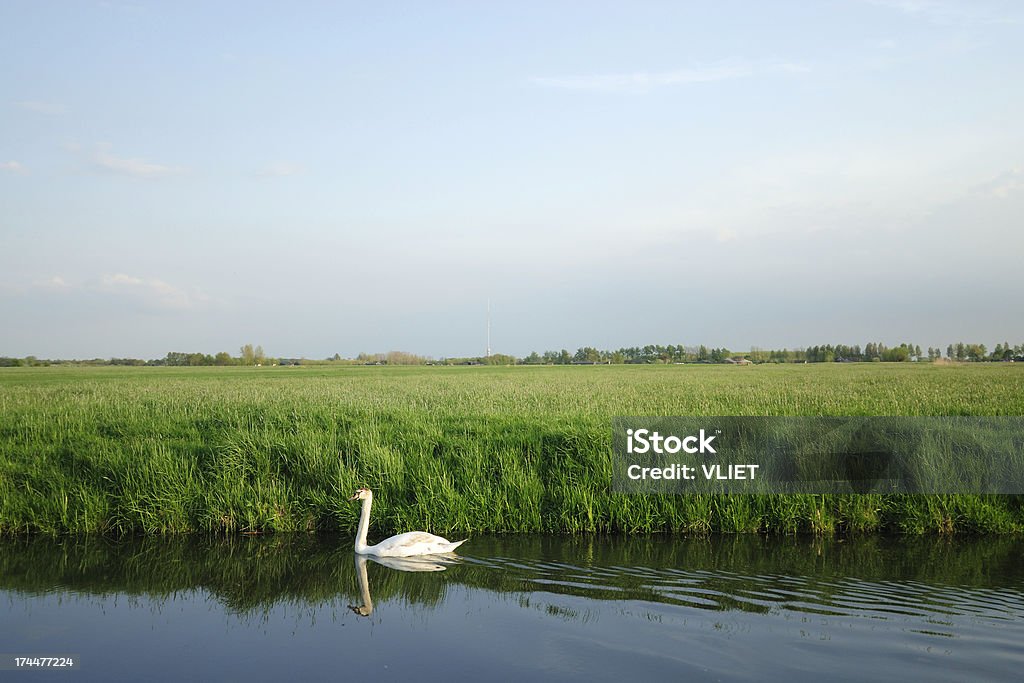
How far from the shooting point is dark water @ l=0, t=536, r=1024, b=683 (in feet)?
23.9

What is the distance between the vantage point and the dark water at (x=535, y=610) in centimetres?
729

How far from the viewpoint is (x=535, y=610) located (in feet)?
28.9

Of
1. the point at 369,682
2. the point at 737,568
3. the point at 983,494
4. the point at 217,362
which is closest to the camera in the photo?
the point at 369,682

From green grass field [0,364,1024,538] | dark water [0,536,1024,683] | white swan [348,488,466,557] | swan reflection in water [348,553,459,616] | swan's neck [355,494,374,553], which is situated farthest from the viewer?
green grass field [0,364,1024,538]

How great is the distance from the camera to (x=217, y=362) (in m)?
148

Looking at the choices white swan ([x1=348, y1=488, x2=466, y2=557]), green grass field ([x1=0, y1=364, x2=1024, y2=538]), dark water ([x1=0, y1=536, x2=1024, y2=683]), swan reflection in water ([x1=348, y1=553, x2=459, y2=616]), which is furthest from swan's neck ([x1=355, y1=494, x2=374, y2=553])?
green grass field ([x1=0, y1=364, x2=1024, y2=538])

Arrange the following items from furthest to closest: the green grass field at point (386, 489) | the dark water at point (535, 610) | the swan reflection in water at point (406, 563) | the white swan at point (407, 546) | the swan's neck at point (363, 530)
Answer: the green grass field at point (386, 489) < the swan's neck at point (363, 530) < the white swan at point (407, 546) < the swan reflection in water at point (406, 563) < the dark water at point (535, 610)

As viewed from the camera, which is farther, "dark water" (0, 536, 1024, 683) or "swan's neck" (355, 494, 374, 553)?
"swan's neck" (355, 494, 374, 553)

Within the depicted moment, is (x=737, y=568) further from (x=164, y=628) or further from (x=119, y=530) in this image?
(x=119, y=530)

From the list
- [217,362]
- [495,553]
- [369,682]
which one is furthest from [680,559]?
[217,362]

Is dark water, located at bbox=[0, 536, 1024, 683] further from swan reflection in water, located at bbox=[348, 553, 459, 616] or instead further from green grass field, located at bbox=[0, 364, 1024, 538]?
green grass field, located at bbox=[0, 364, 1024, 538]

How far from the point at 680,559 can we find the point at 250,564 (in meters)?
6.61

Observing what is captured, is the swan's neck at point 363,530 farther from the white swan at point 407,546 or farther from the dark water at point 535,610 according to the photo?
the dark water at point 535,610

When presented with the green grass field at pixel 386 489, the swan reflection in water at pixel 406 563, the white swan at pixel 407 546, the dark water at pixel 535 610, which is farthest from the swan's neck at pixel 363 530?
the green grass field at pixel 386 489
